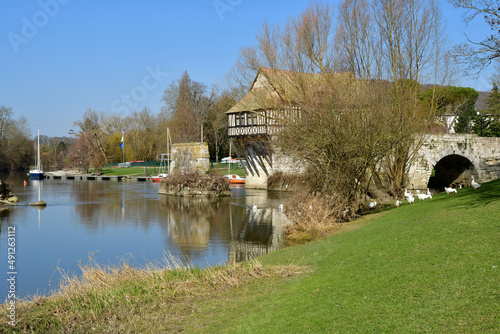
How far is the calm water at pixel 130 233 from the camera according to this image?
14.7m

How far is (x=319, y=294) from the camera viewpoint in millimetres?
7812

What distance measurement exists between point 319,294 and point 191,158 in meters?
30.0

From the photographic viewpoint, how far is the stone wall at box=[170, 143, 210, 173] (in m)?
36.7

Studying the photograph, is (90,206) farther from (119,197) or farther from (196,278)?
(196,278)

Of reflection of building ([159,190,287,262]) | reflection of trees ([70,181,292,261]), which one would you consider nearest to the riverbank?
reflection of building ([159,190,287,262])

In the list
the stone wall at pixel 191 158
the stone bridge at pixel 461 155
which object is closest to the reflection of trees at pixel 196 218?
the stone wall at pixel 191 158

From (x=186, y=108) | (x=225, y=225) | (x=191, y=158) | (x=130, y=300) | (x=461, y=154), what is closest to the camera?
(x=130, y=300)

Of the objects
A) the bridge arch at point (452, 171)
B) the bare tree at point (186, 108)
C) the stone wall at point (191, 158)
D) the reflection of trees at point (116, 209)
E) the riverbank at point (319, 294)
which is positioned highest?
the bare tree at point (186, 108)

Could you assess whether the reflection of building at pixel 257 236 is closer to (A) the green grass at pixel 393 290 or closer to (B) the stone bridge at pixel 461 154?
(A) the green grass at pixel 393 290

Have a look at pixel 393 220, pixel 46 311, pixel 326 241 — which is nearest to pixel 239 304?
pixel 46 311

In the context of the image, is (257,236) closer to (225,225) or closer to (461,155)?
(225,225)

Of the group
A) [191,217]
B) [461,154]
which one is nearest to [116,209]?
[191,217]

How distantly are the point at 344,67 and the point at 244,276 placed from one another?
58.6 feet

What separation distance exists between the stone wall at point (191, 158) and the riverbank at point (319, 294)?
26.0 meters
